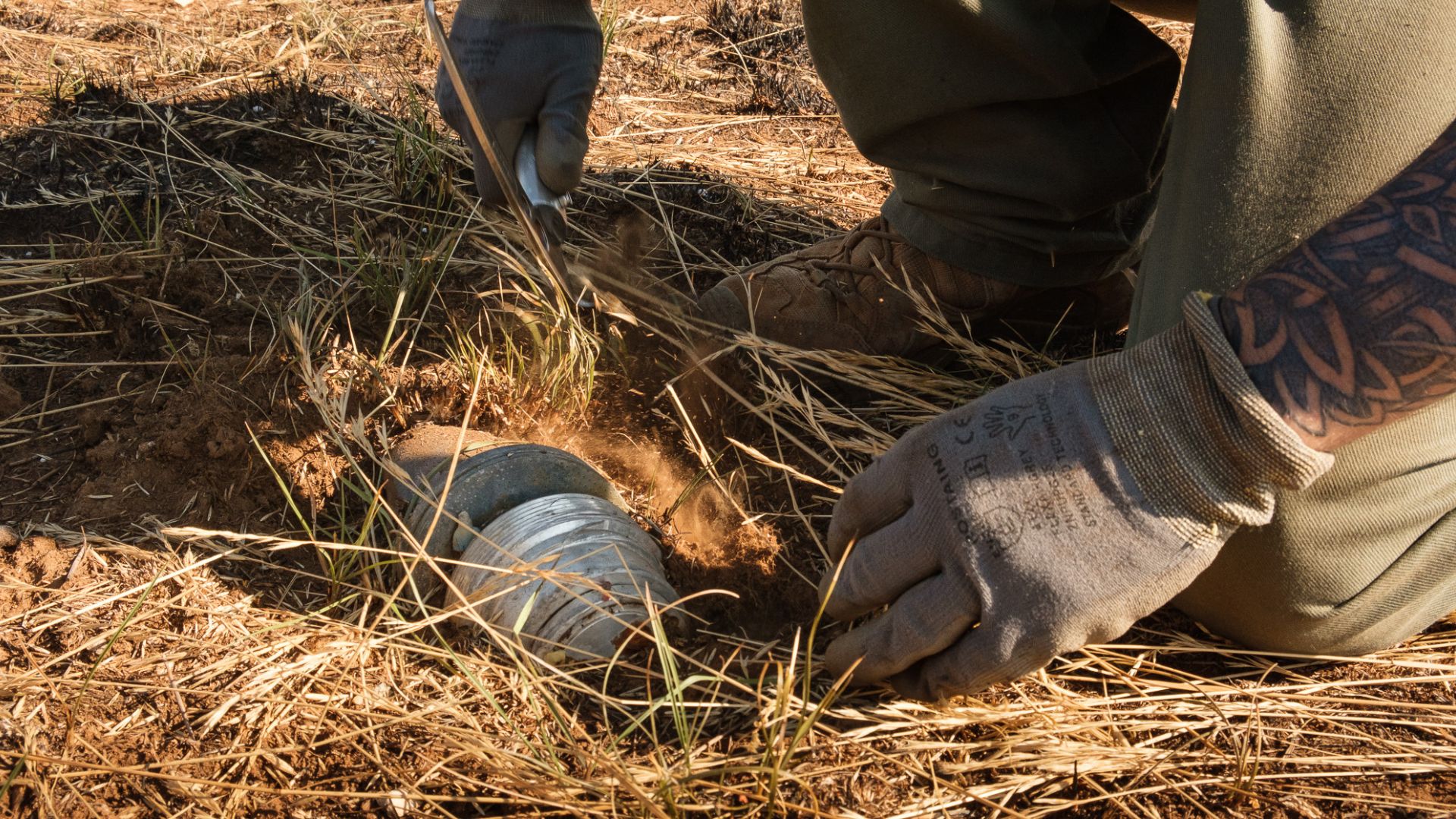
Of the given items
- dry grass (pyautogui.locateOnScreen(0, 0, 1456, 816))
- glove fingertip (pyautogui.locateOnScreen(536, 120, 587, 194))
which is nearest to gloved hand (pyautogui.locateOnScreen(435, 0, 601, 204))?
glove fingertip (pyautogui.locateOnScreen(536, 120, 587, 194))

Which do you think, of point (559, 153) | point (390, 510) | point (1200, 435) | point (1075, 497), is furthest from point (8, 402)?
point (1200, 435)

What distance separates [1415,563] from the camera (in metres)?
1.61

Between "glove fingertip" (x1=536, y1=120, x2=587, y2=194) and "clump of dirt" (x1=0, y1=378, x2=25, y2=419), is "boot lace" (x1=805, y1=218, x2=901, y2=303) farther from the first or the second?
"clump of dirt" (x1=0, y1=378, x2=25, y2=419)

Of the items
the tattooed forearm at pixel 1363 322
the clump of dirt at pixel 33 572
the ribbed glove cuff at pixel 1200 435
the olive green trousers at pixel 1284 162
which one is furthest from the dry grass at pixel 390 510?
the tattooed forearm at pixel 1363 322

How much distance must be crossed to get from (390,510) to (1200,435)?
1146mm

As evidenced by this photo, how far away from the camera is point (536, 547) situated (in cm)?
166

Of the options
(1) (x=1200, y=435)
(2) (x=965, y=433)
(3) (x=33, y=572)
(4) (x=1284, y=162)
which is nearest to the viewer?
(1) (x=1200, y=435)

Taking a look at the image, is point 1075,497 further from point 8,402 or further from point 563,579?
point 8,402

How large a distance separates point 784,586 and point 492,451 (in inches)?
22.3

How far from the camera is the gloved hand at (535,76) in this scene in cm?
201

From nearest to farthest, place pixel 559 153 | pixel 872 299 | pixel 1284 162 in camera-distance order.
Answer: pixel 1284 162 < pixel 559 153 < pixel 872 299

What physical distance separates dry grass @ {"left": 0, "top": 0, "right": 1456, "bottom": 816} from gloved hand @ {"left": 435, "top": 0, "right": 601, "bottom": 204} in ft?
1.13

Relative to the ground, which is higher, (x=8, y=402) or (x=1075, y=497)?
(x=1075, y=497)

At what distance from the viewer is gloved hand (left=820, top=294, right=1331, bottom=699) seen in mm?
1259
